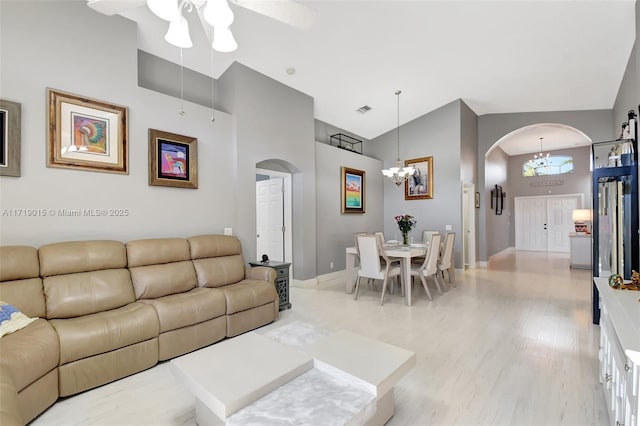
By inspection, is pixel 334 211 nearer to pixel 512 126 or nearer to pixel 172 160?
pixel 172 160

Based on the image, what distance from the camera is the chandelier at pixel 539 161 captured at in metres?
9.50

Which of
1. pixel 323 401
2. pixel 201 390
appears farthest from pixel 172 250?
pixel 323 401

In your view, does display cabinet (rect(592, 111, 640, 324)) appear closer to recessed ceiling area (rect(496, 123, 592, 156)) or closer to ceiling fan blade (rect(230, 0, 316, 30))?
ceiling fan blade (rect(230, 0, 316, 30))

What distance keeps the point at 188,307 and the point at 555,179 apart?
37.0 feet

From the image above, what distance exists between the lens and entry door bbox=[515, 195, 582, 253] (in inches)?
373

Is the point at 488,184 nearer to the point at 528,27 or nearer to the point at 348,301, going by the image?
the point at 528,27

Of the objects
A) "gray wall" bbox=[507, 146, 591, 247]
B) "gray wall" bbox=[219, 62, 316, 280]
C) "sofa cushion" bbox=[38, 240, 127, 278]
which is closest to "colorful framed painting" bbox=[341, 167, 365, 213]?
"gray wall" bbox=[219, 62, 316, 280]

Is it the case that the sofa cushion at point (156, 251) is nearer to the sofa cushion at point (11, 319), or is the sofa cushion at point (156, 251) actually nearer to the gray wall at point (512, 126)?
the sofa cushion at point (11, 319)

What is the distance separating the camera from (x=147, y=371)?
7.81 feet

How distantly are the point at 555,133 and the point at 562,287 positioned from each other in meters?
4.85

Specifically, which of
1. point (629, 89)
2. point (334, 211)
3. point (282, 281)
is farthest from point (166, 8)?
point (629, 89)

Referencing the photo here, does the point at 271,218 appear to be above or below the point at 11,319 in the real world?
above

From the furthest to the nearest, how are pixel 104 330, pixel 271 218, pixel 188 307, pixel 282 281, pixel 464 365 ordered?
pixel 271 218 < pixel 282 281 < pixel 188 307 < pixel 464 365 < pixel 104 330

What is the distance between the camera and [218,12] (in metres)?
1.66
